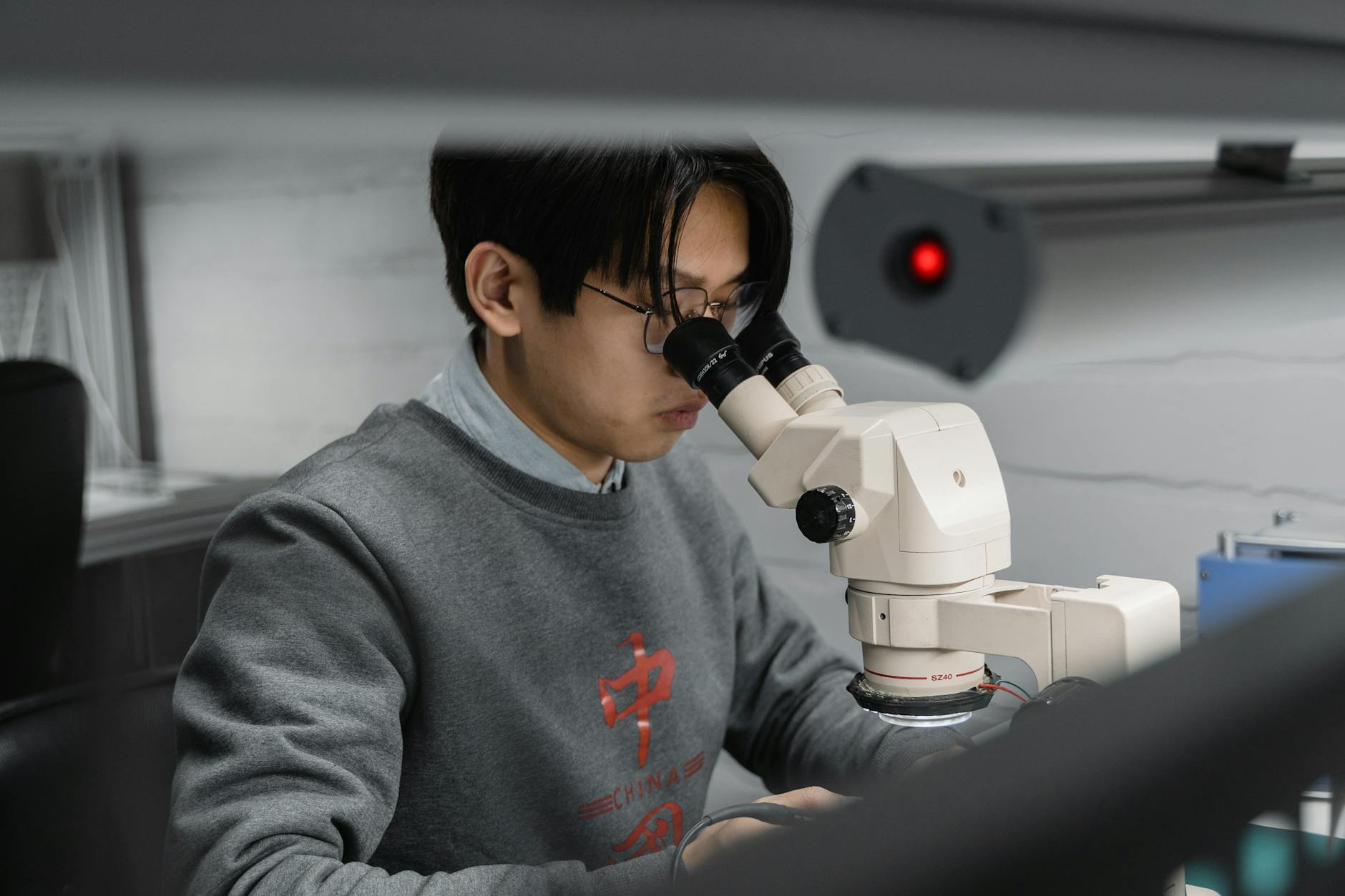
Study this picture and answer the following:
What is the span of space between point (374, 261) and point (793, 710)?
1542 mm

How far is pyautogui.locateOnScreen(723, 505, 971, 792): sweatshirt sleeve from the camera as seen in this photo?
1229 millimetres

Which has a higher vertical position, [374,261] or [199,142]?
[374,261]

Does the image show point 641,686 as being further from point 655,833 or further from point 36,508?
point 36,508

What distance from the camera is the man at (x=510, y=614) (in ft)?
2.79

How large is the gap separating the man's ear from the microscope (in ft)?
0.83

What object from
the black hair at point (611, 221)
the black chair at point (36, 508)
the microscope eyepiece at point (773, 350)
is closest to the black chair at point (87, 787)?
the black hair at point (611, 221)

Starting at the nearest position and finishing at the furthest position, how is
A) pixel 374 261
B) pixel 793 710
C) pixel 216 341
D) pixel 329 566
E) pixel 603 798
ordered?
pixel 329 566 < pixel 603 798 < pixel 793 710 < pixel 374 261 < pixel 216 341

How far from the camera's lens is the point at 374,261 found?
250 cm

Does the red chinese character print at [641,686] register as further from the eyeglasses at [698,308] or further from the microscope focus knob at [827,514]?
the microscope focus knob at [827,514]

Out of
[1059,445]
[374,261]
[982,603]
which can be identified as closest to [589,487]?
[982,603]

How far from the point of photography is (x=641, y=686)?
117cm

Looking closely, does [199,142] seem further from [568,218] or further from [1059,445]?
[1059,445]

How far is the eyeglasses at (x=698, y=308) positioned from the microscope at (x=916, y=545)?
0.12 meters

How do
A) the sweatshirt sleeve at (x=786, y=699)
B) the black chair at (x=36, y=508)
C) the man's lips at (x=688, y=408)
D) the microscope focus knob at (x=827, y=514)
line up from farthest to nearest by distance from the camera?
the black chair at (x=36, y=508), the sweatshirt sleeve at (x=786, y=699), the man's lips at (x=688, y=408), the microscope focus knob at (x=827, y=514)
